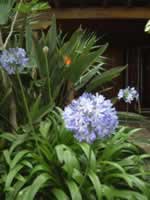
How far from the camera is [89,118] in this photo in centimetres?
239

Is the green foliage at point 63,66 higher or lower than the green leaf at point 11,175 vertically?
higher

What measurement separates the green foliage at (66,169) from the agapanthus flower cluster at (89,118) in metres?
0.33

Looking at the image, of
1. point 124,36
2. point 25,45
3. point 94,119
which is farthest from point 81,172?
point 124,36

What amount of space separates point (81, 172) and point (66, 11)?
6.60 m

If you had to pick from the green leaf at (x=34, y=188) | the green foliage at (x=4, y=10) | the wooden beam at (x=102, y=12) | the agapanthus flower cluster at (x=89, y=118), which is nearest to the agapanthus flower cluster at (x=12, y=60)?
the green foliage at (x=4, y=10)

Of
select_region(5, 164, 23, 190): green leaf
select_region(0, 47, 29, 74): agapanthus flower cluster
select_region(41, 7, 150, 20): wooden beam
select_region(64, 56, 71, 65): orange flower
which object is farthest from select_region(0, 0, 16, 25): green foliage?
select_region(41, 7, 150, 20): wooden beam

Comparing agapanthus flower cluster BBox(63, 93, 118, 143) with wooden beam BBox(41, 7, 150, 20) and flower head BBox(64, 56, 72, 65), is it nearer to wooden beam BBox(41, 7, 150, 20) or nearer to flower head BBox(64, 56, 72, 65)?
flower head BBox(64, 56, 72, 65)

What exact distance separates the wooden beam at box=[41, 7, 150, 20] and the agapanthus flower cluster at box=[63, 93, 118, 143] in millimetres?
6989

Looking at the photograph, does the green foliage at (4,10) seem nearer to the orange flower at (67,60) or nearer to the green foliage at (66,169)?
the orange flower at (67,60)

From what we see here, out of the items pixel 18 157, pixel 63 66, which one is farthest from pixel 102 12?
pixel 18 157

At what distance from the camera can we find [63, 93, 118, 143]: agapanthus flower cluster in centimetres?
240

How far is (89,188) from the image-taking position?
9.84 ft

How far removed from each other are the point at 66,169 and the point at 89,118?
0.63m

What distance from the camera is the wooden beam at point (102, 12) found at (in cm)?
933
